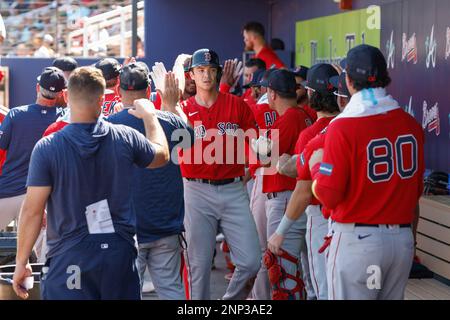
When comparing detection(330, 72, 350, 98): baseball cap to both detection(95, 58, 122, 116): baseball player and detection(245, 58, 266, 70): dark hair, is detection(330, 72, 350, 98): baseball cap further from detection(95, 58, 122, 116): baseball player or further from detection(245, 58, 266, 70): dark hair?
detection(245, 58, 266, 70): dark hair

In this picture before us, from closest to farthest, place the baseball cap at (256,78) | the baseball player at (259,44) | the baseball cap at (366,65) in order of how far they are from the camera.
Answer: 1. the baseball cap at (366,65)
2. the baseball cap at (256,78)
3. the baseball player at (259,44)

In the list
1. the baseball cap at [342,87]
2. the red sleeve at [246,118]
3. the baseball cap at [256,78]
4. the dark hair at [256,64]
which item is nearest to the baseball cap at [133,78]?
the baseball cap at [342,87]

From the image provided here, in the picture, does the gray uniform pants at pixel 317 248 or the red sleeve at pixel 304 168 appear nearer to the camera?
the red sleeve at pixel 304 168

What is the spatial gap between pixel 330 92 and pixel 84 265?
230 cm

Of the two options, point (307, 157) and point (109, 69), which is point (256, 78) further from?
point (307, 157)

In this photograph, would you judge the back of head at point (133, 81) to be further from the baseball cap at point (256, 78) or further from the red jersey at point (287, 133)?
the baseball cap at point (256, 78)

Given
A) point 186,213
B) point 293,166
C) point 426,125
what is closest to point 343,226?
point 293,166

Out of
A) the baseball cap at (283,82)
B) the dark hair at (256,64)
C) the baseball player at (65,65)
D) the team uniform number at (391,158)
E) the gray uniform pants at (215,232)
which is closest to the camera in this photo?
the team uniform number at (391,158)

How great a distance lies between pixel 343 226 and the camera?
4734 millimetres

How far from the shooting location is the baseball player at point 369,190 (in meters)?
4.63

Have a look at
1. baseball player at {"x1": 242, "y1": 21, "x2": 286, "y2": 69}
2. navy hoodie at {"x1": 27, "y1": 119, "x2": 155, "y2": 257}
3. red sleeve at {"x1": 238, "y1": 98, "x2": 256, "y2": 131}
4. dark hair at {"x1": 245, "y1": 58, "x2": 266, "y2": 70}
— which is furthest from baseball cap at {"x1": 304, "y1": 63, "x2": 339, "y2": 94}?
baseball player at {"x1": 242, "y1": 21, "x2": 286, "y2": 69}

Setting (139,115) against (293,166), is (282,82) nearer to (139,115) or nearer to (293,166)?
(293,166)

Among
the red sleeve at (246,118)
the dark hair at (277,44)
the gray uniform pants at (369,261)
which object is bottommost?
the gray uniform pants at (369,261)

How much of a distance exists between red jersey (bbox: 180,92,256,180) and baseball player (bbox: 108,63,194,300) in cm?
84
